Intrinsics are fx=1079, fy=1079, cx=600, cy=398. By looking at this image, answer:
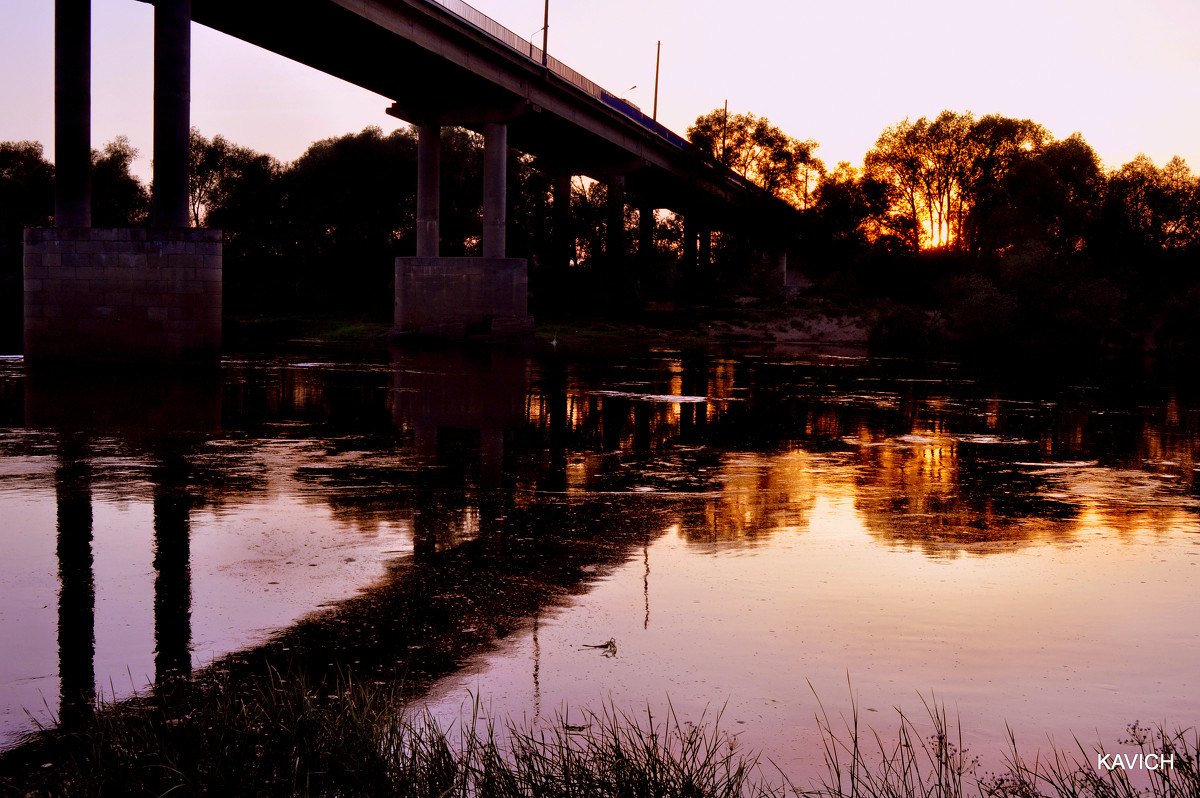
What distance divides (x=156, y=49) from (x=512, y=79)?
2559 cm

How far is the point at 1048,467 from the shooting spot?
15086 mm

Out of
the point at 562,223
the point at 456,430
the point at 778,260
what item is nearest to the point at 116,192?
the point at 562,223

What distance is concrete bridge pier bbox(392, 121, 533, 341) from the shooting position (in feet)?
176

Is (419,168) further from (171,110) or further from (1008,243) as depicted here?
(1008,243)

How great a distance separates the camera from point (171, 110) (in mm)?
31625

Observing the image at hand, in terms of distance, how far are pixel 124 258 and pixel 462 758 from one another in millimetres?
29942

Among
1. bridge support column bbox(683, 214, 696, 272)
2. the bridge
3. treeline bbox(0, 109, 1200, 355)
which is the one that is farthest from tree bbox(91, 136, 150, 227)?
bridge support column bbox(683, 214, 696, 272)

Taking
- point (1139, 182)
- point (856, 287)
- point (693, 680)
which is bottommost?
point (693, 680)

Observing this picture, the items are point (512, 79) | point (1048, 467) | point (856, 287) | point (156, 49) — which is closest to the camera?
point (1048, 467)

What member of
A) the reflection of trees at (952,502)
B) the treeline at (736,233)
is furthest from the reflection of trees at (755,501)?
the treeline at (736,233)

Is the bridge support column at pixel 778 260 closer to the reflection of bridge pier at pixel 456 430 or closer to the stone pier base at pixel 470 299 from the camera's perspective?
the stone pier base at pixel 470 299

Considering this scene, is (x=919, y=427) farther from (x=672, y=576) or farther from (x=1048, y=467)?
(x=672, y=576)

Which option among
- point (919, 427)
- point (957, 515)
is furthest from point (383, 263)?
point (957, 515)

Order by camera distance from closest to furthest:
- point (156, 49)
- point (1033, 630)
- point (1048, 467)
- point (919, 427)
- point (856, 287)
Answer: point (1033, 630), point (1048, 467), point (919, 427), point (156, 49), point (856, 287)
